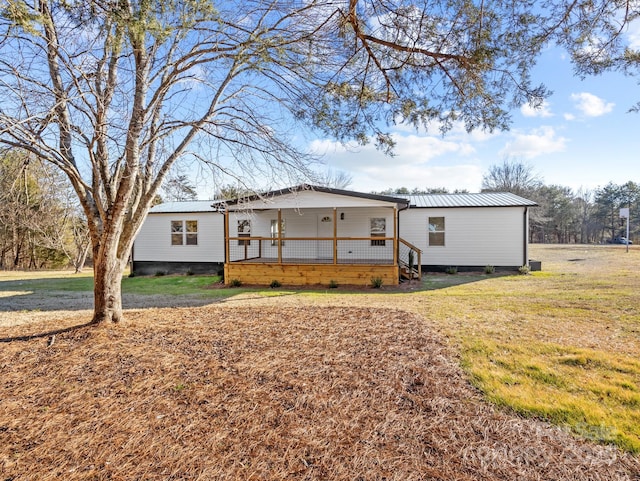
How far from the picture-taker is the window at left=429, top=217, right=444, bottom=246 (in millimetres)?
13969

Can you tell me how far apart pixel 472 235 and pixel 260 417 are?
13008mm

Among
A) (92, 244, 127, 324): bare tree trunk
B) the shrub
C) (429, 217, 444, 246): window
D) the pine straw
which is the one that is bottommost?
the pine straw

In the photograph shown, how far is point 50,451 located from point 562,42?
681cm

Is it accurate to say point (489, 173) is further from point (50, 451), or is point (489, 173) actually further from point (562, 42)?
point (50, 451)

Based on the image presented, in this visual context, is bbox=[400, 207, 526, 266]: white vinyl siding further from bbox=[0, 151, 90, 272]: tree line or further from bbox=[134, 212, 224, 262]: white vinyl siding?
bbox=[0, 151, 90, 272]: tree line

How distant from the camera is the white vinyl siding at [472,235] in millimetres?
13344

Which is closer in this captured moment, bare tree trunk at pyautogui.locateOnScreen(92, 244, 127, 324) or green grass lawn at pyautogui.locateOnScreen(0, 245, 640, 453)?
green grass lawn at pyautogui.locateOnScreen(0, 245, 640, 453)


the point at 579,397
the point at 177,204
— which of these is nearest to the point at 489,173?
the point at 177,204

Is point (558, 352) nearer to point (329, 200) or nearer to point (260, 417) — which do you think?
point (260, 417)

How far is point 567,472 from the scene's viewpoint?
2059mm

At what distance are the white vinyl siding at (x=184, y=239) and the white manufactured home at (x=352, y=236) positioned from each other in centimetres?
5

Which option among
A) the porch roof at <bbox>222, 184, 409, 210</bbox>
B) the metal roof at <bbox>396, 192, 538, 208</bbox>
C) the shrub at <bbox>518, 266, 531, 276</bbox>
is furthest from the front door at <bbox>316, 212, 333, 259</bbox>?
the shrub at <bbox>518, 266, 531, 276</bbox>

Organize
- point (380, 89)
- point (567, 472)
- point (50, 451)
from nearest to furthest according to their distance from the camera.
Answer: point (567, 472) → point (50, 451) → point (380, 89)

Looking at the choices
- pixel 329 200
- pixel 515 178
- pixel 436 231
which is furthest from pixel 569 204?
pixel 329 200
